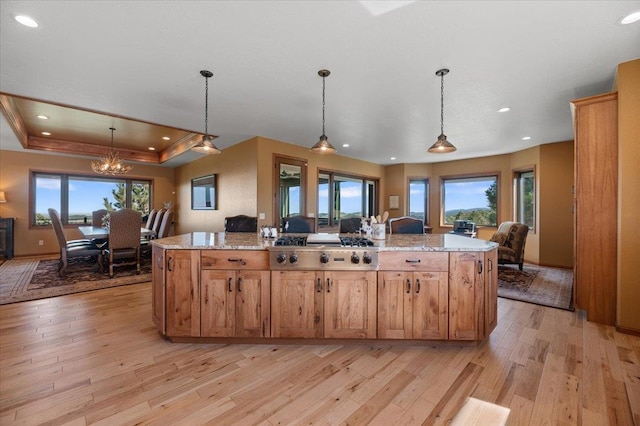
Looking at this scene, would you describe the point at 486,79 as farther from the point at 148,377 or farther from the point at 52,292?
the point at 52,292

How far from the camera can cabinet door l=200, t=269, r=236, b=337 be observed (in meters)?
2.28

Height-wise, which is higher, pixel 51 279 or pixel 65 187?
pixel 65 187

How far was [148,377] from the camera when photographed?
189cm

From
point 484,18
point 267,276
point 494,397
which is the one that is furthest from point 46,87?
point 494,397

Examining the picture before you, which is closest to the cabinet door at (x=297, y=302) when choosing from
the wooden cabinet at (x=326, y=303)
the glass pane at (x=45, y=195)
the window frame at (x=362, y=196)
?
the wooden cabinet at (x=326, y=303)

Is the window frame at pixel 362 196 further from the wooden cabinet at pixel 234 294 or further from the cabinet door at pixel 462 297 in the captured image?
the cabinet door at pixel 462 297

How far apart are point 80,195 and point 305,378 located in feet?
26.9

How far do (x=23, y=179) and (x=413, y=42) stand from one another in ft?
28.1

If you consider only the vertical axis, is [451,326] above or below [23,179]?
below

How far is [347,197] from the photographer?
708 cm

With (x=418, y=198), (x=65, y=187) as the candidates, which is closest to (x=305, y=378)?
(x=418, y=198)

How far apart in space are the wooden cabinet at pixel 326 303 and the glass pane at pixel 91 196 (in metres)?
7.33

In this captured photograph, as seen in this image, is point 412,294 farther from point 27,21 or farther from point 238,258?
point 27,21

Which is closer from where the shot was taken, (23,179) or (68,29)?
(68,29)
